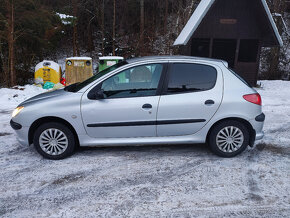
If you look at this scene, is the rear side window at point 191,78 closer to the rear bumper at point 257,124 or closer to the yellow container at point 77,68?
the rear bumper at point 257,124

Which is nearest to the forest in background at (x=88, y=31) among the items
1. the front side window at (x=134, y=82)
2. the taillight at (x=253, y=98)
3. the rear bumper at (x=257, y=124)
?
the front side window at (x=134, y=82)

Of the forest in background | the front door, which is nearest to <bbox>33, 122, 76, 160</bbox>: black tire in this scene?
the front door

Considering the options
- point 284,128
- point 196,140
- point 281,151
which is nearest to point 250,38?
point 284,128

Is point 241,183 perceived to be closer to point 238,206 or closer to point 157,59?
point 238,206

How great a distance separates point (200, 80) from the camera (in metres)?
3.85

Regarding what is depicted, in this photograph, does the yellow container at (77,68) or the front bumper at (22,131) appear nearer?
the front bumper at (22,131)

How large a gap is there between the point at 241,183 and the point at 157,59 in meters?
2.27

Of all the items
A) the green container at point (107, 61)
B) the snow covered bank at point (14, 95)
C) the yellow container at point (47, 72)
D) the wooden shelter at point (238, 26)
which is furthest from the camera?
the wooden shelter at point (238, 26)

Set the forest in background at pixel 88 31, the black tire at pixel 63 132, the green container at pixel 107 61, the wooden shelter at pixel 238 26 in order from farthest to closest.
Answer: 1. the wooden shelter at pixel 238 26
2. the forest in background at pixel 88 31
3. the green container at pixel 107 61
4. the black tire at pixel 63 132

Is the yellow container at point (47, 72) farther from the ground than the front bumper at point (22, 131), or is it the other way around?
the yellow container at point (47, 72)

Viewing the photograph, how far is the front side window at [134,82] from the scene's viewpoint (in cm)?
374

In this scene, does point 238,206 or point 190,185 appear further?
point 190,185

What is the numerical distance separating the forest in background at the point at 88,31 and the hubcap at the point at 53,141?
8.28 meters

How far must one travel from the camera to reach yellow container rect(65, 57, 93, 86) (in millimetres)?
10516
